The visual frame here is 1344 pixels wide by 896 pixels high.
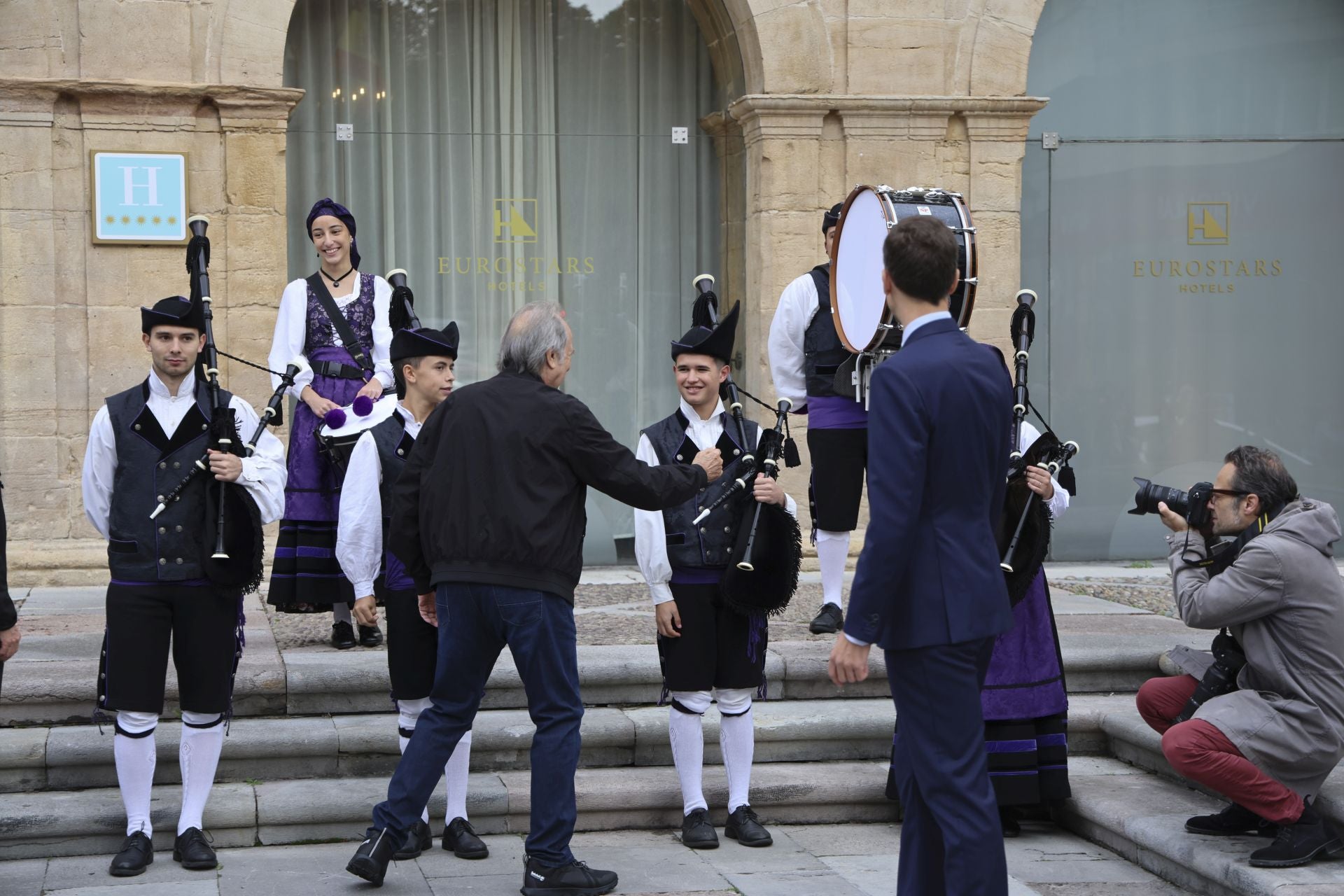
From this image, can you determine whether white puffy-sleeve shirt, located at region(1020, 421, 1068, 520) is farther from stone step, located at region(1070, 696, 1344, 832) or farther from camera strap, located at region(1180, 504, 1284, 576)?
stone step, located at region(1070, 696, 1344, 832)

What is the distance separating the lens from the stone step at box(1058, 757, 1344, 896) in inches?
200

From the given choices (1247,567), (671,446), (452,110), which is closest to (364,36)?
(452,110)

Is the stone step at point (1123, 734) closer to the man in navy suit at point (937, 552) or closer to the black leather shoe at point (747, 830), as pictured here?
the black leather shoe at point (747, 830)

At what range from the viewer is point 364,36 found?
403 inches

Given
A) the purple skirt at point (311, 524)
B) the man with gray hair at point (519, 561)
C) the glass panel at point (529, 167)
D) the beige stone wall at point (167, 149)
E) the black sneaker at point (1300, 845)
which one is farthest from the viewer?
the glass panel at point (529, 167)

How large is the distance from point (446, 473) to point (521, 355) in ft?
1.49

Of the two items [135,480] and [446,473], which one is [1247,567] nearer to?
[446,473]

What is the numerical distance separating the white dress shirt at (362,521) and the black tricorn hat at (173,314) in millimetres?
714

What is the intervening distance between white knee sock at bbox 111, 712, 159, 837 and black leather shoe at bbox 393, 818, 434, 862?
842 mm

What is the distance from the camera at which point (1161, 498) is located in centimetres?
549

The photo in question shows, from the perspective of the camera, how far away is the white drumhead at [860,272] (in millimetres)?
6250

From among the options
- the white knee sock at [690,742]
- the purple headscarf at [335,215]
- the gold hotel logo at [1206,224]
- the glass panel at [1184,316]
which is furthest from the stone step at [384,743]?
the gold hotel logo at [1206,224]

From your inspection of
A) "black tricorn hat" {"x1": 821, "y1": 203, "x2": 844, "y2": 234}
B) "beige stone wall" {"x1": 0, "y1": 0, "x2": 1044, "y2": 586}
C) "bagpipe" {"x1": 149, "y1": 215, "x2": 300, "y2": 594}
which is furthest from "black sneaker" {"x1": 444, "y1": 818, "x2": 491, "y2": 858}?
"beige stone wall" {"x1": 0, "y1": 0, "x2": 1044, "y2": 586}

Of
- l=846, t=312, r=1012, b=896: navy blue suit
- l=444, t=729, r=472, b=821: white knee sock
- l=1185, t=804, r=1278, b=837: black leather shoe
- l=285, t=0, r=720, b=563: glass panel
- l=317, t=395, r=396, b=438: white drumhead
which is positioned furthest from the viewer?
l=285, t=0, r=720, b=563: glass panel
